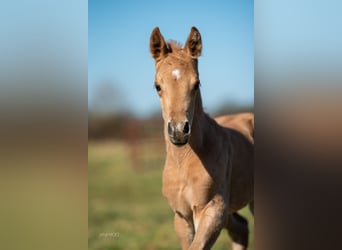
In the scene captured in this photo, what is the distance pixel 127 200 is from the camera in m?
3.48

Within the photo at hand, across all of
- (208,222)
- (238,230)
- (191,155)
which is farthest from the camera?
(238,230)

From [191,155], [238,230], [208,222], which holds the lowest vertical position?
[238,230]

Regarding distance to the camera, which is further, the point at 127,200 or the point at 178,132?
the point at 127,200

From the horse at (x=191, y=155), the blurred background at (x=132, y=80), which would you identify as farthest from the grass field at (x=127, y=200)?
the horse at (x=191, y=155)

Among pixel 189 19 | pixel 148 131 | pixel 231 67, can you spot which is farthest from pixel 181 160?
pixel 189 19

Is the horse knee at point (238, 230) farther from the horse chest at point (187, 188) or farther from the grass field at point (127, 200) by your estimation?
the horse chest at point (187, 188)

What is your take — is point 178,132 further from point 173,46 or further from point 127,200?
point 127,200

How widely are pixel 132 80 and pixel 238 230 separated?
1414mm

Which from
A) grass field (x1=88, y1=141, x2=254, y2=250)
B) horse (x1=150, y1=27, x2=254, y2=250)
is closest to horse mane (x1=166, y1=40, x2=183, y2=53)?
horse (x1=150, y1=27, x2=254, y2=250)

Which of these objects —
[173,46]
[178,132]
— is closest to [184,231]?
[178,132]

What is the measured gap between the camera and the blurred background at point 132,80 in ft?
10.7

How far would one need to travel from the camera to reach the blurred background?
128 inches

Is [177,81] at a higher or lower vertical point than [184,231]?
higher

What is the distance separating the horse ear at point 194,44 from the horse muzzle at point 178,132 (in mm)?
579
